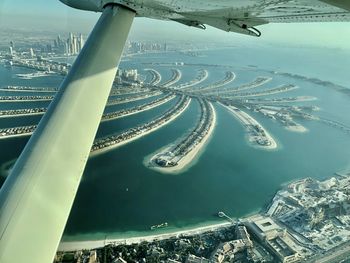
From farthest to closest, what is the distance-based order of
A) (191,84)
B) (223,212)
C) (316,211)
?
(191,84)
(316,211)
(223,212)

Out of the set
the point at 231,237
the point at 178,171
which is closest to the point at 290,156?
the point at 178,171

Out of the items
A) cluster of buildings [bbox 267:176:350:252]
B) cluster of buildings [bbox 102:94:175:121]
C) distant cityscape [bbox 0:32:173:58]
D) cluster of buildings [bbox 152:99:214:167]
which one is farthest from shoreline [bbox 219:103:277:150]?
distant cityscape [bbox 0:32:173:58]

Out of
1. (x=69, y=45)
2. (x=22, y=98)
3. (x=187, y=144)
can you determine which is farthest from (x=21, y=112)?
(x=69, y=45)

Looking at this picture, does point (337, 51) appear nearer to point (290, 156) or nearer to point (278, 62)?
point (278, 62)

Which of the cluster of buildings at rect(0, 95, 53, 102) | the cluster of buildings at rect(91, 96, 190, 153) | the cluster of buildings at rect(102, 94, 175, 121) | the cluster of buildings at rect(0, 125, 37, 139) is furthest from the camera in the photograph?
the cluster of buildings at rect(0, 95, 53, 102)

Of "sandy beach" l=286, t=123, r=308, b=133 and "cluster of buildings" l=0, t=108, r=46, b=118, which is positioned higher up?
"cluster of buildings" l=0, t=108, r=46, b=118

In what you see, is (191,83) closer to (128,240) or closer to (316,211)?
(316,211)

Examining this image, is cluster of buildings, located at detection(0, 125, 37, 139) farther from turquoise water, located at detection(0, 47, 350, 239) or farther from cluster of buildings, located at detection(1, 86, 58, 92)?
cluster of buildings, located at detection(1, 86, 58, 92)

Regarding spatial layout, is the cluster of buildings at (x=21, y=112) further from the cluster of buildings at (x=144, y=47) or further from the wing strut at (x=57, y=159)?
the cluster of buildings at (x=144, y=47)
